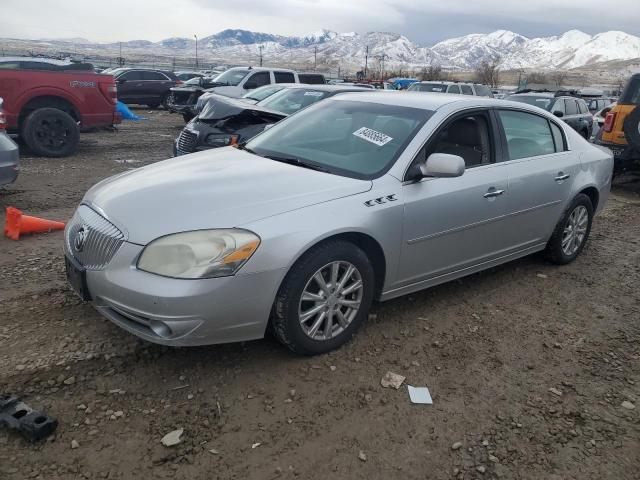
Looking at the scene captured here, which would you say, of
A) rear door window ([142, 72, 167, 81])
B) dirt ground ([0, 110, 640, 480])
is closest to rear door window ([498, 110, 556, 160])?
dirt ground ([0, 110, 640, 480])

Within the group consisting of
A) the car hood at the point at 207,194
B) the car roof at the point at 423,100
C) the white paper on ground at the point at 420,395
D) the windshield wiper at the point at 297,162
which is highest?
the car roof at the point at 423,100

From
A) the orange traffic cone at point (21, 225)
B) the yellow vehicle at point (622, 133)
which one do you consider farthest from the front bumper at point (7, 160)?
the yellow vehicle at point (622, 133)

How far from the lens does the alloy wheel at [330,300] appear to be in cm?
318

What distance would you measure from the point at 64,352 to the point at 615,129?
29.8 feet

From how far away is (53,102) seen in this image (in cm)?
961

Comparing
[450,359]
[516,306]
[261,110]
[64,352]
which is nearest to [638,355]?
[516,306]

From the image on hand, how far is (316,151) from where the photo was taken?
395 centimetres

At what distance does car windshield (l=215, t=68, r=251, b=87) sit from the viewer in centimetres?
1653

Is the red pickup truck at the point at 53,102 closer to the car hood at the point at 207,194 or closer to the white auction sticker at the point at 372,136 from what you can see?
the car hood at the point at 207,194

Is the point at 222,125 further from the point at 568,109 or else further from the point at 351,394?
the point at 568,109

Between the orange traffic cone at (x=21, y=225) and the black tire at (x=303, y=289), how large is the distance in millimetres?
3333

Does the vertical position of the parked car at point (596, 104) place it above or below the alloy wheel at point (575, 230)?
above

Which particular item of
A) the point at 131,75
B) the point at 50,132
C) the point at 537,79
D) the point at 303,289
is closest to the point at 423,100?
the point at 303,289

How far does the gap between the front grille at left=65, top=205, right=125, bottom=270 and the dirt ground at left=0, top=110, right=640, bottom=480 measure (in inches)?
22.3
